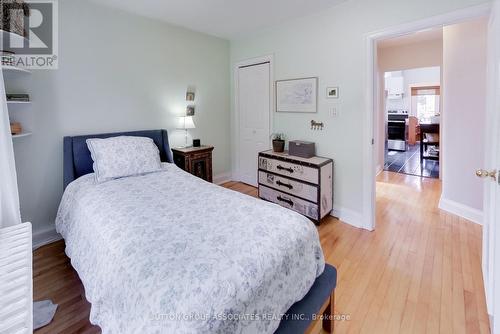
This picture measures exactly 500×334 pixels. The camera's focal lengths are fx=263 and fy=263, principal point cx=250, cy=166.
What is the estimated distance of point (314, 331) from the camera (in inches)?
56.6

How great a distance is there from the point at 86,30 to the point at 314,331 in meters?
3.34

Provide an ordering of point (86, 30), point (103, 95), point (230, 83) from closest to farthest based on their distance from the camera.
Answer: point (86, 30), point (103, 95), point (230, 83)

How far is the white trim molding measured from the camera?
9.59ft

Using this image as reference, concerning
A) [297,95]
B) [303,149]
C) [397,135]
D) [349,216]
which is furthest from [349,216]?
[397,135]

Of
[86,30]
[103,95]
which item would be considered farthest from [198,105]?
[86,30]

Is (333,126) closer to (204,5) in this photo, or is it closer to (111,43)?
(204,5)

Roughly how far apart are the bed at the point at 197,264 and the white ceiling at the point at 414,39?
4016 mm

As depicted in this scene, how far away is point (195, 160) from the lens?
3.52 metres

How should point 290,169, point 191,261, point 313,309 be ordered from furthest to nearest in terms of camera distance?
point 290,169
point 313,309
point 191,261

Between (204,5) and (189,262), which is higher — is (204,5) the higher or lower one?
the higher one

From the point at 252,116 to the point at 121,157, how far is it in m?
2.16

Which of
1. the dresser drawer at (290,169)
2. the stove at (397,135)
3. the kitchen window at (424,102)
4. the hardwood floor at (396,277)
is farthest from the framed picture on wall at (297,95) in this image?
the kitchen window at (424,102)

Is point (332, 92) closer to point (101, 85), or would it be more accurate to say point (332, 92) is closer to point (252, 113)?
point (252, 113)

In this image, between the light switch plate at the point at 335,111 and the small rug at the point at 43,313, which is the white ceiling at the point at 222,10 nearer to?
the light switch plate at the point at 335,111
